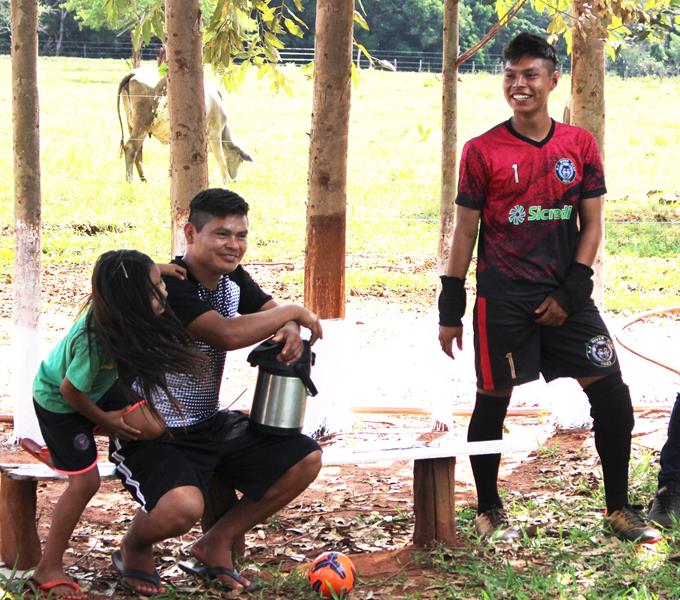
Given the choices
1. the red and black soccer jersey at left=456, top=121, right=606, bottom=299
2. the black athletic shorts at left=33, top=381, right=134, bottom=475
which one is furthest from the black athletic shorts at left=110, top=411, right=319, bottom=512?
the red and black soccer jersey at left=456, top=121, right=606, bottom=299

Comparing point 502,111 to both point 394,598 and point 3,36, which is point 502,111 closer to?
point 3,36

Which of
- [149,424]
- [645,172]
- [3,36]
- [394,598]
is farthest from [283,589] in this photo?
[3,36]

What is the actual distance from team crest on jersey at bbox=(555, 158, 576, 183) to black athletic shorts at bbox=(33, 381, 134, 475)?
185cm

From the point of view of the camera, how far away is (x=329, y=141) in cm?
609

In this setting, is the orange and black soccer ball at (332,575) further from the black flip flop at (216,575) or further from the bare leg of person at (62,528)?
the bare leg of person at (62,528)

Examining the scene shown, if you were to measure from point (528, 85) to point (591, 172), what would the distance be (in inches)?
17.0

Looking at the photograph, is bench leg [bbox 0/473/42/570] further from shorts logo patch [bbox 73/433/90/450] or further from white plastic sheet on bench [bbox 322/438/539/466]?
white plastic sheet on bench [bbox 322/438/539/466]

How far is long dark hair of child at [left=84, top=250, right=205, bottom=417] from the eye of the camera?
3986 mm

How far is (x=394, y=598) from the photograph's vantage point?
4184 mm

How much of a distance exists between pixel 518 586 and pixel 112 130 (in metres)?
21.8

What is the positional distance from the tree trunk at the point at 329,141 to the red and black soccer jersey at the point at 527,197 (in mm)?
1668

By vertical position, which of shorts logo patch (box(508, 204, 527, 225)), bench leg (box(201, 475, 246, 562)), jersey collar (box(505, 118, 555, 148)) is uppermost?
jersey collar (box(505, 118, 555, 148))

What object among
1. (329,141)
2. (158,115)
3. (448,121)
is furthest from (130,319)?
(158,115)

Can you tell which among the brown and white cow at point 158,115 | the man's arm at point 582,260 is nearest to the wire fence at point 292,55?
the brown and white cow at point 158,115
